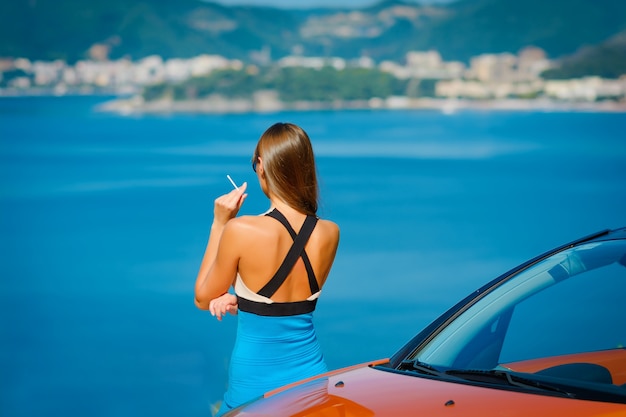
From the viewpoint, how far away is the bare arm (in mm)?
1897

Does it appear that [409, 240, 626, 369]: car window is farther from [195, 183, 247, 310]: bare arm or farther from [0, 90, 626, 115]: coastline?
[0, 90, 626, 115]: coastline

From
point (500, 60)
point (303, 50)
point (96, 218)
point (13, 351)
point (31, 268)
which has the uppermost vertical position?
point (303, 50)

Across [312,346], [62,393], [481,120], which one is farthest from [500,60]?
[312,346]

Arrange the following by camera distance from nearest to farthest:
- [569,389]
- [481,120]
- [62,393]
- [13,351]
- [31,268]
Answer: [569,389] < [62,393] < [13,351] < [31,268] < [481,120]

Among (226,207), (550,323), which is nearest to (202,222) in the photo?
(226,207)

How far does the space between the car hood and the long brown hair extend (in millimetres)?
377

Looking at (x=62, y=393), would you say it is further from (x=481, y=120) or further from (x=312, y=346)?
(x=481, y=120)

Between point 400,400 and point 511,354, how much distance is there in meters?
0.36

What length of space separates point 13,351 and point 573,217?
8489mm

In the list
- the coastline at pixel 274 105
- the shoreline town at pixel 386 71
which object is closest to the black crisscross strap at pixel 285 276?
the shoreline town at pixel 386 71

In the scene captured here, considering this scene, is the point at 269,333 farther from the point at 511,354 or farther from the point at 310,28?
the point at 310,28

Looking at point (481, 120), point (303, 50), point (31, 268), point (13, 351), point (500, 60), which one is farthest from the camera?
point (303, 50)

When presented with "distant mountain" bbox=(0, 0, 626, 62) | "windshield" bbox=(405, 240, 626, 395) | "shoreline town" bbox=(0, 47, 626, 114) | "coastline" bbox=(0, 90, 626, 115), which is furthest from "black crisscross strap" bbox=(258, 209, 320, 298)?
"coastline" bbox=(0, 90, 626, 115)

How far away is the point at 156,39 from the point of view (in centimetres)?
2134
